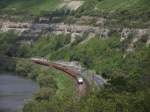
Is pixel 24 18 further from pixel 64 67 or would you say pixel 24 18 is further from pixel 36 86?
pixel 36 86

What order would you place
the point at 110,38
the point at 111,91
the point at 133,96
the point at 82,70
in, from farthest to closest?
the point at 110,38 < the point at 82,70 < the point at 111,91 < the point at 133,96

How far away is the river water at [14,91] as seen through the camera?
9356 centimetres

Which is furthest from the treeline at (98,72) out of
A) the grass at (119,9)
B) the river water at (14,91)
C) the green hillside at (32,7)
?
the green hillside at (32,7)

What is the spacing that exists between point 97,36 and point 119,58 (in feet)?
82.9

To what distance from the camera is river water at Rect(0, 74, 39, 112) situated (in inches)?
3683

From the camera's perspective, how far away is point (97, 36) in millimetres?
146000

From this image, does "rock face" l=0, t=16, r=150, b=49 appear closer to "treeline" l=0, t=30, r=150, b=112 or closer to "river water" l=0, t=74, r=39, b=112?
"treeline" l=0, t=30, r=150, b=112

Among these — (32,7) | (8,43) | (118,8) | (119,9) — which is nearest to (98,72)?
(119,9)

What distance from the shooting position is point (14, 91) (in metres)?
111

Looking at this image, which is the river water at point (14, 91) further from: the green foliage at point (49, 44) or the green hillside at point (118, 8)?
the green hillside at point (118, 8)

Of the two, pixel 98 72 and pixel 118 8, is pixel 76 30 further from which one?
pixel 98 72

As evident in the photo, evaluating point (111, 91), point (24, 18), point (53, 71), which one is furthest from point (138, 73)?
point (24, 18)

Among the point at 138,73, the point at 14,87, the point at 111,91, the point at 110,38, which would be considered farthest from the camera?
the point at 110,38

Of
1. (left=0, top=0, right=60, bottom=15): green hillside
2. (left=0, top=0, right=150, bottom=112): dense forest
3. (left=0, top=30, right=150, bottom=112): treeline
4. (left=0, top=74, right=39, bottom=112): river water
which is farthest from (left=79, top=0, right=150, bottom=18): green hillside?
(left=0, top=74, right=39, bottom=112): river water
